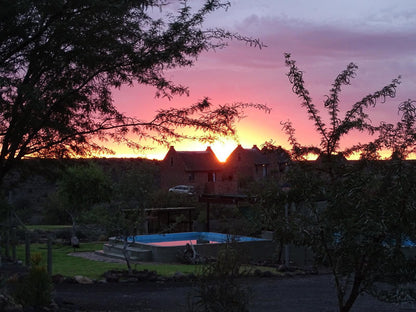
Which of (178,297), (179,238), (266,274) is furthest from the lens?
(179,238)

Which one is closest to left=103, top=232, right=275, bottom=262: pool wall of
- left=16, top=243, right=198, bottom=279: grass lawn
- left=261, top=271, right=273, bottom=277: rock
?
left=16, top=243, right=198, bottom=279: grass lawn

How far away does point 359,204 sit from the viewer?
6.59 meters

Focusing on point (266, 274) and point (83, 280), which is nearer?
point (83, 280)

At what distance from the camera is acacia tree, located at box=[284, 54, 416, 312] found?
652 cm

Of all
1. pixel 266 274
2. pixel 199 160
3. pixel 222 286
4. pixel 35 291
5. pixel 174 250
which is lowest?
pixel 266 274

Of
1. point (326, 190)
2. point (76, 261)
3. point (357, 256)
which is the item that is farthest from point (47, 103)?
point (76, 261)

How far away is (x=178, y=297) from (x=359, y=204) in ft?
28.2

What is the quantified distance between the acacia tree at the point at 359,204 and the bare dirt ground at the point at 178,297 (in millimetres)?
4619

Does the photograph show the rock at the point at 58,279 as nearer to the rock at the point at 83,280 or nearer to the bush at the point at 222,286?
the rock at the point at 83,280

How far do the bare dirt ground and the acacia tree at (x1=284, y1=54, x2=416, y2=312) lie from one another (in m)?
4.62

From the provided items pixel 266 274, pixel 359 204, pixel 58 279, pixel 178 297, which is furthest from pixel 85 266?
pixel 359 204

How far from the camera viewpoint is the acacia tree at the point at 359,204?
21.4 ft

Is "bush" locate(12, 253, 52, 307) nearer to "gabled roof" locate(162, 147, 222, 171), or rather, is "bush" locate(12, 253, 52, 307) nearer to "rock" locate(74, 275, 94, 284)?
"rock" locate(74, 275, 94, 284)

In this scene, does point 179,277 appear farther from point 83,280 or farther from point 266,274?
point 266,274
